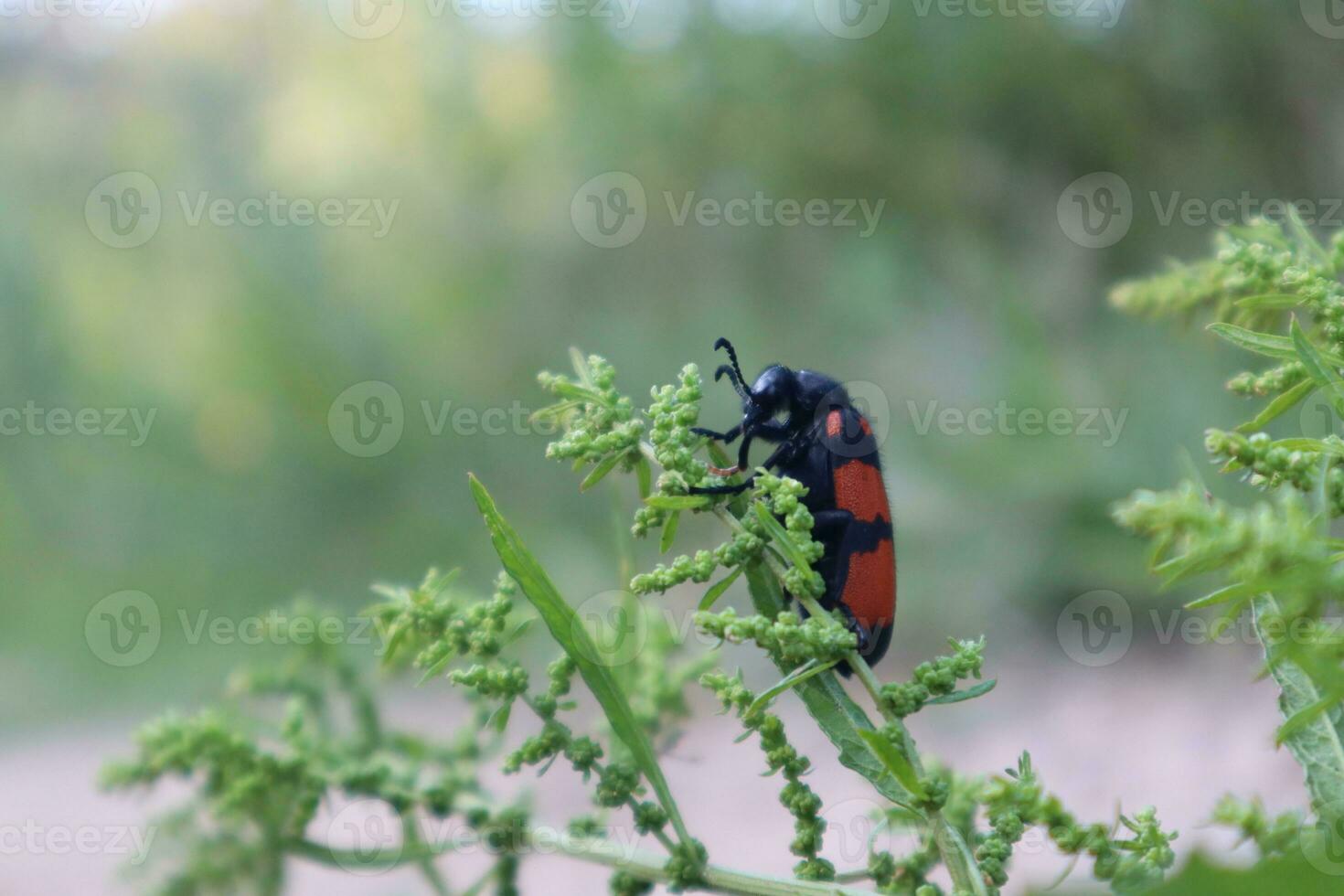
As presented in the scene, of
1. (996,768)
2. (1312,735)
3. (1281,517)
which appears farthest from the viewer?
(996,768)

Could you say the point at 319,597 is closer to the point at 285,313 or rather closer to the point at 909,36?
the point at 285,313

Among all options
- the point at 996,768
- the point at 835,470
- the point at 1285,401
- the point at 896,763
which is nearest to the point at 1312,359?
the point at 1285,401

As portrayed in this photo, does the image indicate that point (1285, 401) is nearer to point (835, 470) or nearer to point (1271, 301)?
point (1271, 301)

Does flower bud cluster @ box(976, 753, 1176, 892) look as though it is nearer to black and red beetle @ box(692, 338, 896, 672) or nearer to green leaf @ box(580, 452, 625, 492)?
green leaf @ box(580, 452, 625, 492)

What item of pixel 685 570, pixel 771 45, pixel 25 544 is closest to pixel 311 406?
pixel 25 544

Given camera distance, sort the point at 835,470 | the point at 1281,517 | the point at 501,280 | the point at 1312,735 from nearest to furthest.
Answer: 1. the point at 1281,517
2. the point at 1312,735
3. the point at 835,470
4. the point at 501,280

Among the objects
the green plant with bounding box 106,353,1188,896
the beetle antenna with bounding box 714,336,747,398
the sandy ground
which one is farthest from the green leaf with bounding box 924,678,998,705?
the sandy ground

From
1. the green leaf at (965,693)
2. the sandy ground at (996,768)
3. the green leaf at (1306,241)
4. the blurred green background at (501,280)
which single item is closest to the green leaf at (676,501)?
the green leaf at (965,693)
